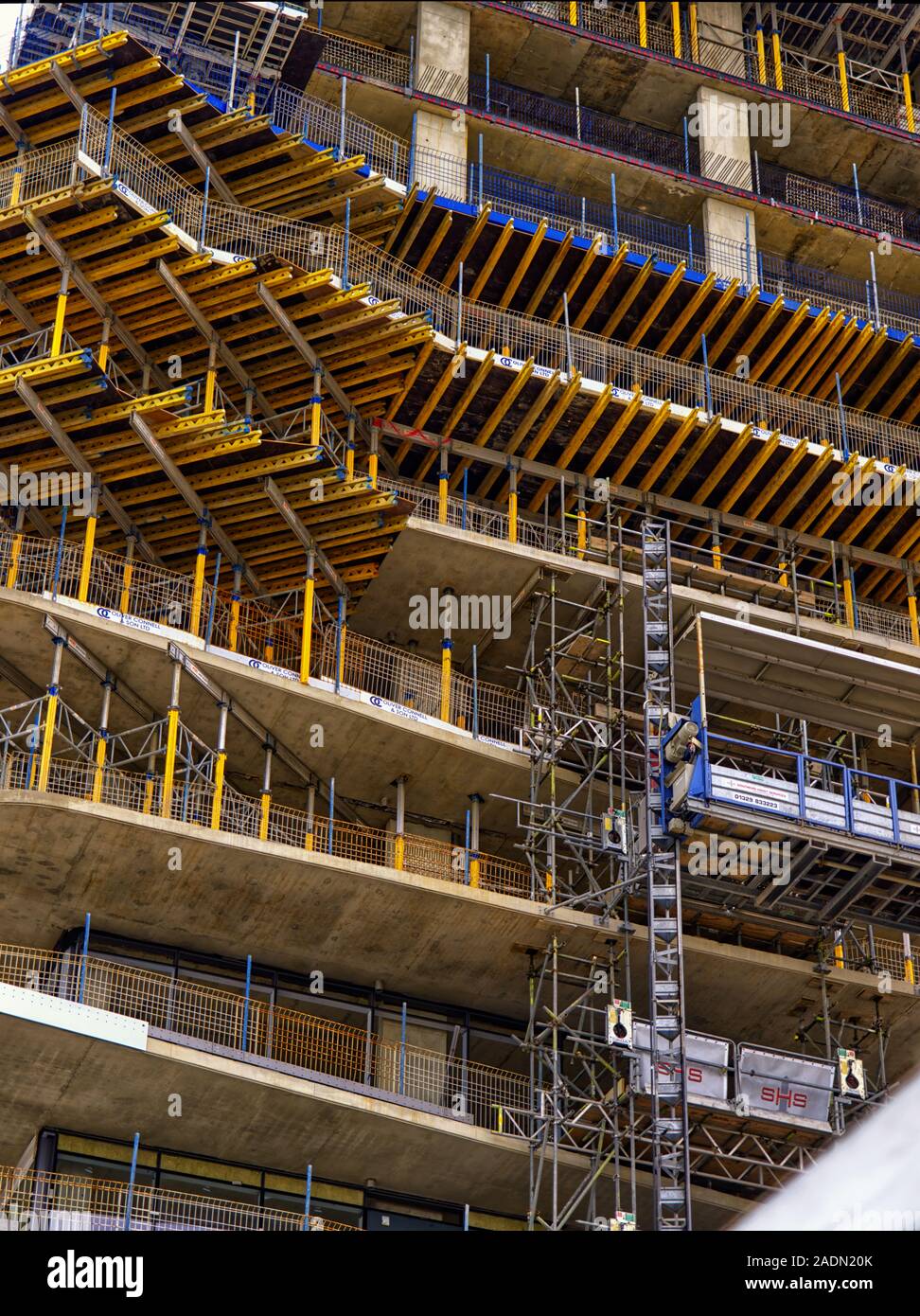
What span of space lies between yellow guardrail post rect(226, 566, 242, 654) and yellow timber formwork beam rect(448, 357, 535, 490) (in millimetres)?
5401

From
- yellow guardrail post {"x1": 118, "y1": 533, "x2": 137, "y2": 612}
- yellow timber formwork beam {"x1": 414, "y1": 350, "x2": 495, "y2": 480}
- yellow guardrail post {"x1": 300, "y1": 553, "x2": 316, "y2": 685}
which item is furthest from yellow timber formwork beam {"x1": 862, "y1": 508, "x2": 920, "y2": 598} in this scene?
Answer: yellow guardrail post {"x1": 118, "y1": 533, "x2": 137, "y2": 612}

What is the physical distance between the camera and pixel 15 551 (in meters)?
Answer: 34.6

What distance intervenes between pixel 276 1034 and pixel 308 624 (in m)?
7.24

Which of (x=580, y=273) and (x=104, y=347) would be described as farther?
(x=580, y=273)

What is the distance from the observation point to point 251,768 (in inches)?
1435

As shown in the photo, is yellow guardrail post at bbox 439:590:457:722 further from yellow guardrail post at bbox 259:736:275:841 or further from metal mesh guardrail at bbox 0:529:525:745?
yellow guardrail post at bbox 259:736:275:841

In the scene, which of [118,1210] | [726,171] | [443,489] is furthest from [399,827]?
[726,171]

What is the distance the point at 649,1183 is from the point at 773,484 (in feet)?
49.6

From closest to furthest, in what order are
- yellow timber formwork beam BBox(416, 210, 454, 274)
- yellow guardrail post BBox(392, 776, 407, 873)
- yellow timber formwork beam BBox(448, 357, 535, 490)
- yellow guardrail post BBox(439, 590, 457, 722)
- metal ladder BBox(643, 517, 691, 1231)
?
metal ladder BBox(643, 517, 691, 1231)
yellow guardrail post BBox(392, 776, 407, 873)
yellow guardrail post BBox(439, 590, 457, 722)
yellow timber formwork beam BBox(448, 357, 535, 490)
yellow timber formwork beam BBox(416, 210, 454, 274)

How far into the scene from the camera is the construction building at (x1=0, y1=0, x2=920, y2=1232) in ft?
107

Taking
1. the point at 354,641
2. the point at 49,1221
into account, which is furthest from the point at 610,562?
the point at 49,1221

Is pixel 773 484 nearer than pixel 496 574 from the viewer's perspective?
No

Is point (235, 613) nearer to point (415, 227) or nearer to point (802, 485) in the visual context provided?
point (415, 227)

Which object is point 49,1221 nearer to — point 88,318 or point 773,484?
point 88,318
